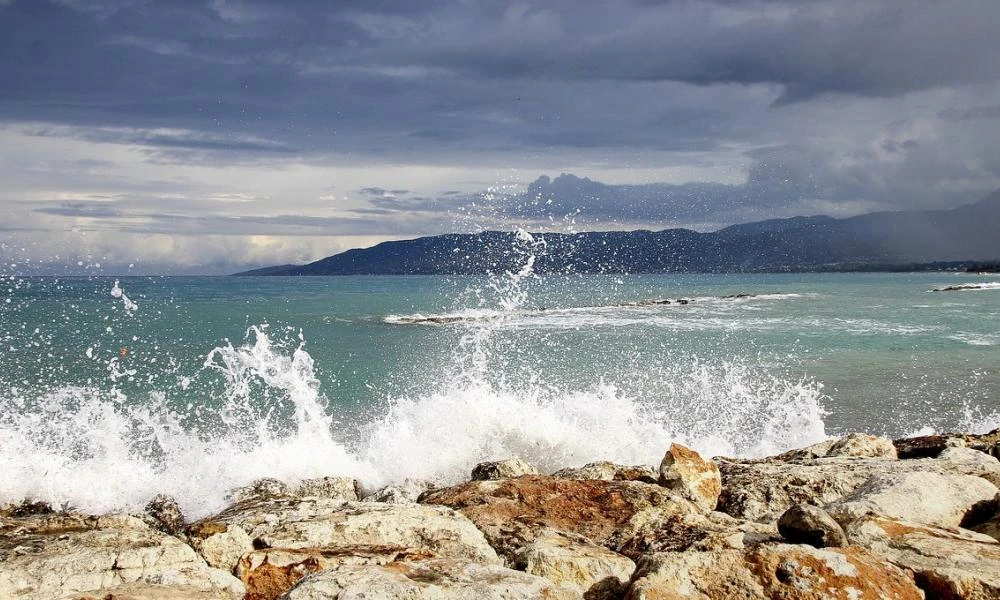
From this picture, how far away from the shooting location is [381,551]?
6.12 meters

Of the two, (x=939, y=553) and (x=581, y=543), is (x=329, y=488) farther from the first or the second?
(x=939, y=553)

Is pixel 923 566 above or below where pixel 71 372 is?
above

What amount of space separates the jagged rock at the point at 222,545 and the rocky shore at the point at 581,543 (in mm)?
Result: 13

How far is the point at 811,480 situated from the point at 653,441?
6517 mm

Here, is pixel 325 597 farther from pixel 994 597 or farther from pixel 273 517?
pixel 994 597

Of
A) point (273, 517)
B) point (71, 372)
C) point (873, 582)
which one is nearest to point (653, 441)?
point (273, 517)

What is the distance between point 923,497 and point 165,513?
30.0 feet

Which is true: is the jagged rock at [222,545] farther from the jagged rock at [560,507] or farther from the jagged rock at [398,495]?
the jagged rock at [398,495]

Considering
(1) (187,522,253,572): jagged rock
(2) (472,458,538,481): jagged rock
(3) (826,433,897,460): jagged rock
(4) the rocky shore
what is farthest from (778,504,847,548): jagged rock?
(3) (826,433,897,460): jagged rock

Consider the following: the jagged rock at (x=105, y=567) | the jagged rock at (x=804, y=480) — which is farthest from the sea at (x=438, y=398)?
the jagged rock at (x=804, y=480)

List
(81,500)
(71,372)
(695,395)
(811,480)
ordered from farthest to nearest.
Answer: (71,372) < (695,395) < (81,500) < (811,480)

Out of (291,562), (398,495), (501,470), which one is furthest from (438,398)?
(291,562)

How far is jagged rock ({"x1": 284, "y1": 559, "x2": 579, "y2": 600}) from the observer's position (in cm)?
482

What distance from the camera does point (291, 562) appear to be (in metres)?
6.04
